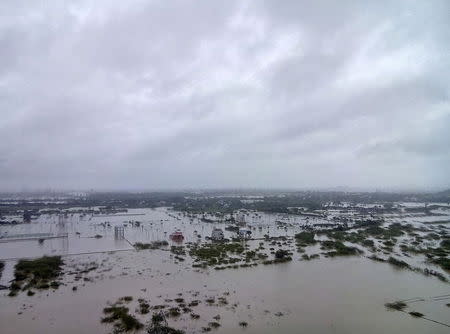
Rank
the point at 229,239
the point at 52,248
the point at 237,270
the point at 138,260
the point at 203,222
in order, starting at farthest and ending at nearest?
the point at 203,222 < the point at 229,239 < the point at 52,248 < the point at 138,260 < the point at 237,270

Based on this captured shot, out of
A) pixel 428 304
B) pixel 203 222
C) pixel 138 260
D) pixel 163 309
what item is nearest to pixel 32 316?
pixel 163 309

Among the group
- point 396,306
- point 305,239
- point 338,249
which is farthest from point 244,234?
point 396,306

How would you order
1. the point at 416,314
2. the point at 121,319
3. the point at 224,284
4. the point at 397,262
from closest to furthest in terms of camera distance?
1. the point at 121,319
2. the point at 416,314
3. the point at 224,284
4. the point at 397,262

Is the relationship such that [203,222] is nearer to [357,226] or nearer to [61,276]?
[357,226]

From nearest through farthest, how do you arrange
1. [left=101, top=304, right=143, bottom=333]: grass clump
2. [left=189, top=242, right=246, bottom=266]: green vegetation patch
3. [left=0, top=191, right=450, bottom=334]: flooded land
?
[left=101, top=304, right=143, bottom=333]: grass clump
[left=0, top=191, right=450, bottom=334]: flooded land
[left=189, top=242, right=246, bottom=266]: green vegetation patch

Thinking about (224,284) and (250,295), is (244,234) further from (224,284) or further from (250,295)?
(250,295)

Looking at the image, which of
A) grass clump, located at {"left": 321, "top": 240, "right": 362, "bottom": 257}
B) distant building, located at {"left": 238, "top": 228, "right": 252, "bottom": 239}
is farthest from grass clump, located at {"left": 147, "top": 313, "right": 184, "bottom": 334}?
distant building, located at {"left": 238, "top": 228, "right": 252, "bottom": 239}

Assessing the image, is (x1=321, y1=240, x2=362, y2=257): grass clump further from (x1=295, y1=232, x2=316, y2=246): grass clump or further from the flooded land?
(x1=295, y1=232, x2=316, y2=246): grass clump

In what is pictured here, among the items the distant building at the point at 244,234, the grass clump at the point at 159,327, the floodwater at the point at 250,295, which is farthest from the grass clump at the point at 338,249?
the grass clump at the point at 159,327

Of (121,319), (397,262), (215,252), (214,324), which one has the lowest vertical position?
(397,262)
